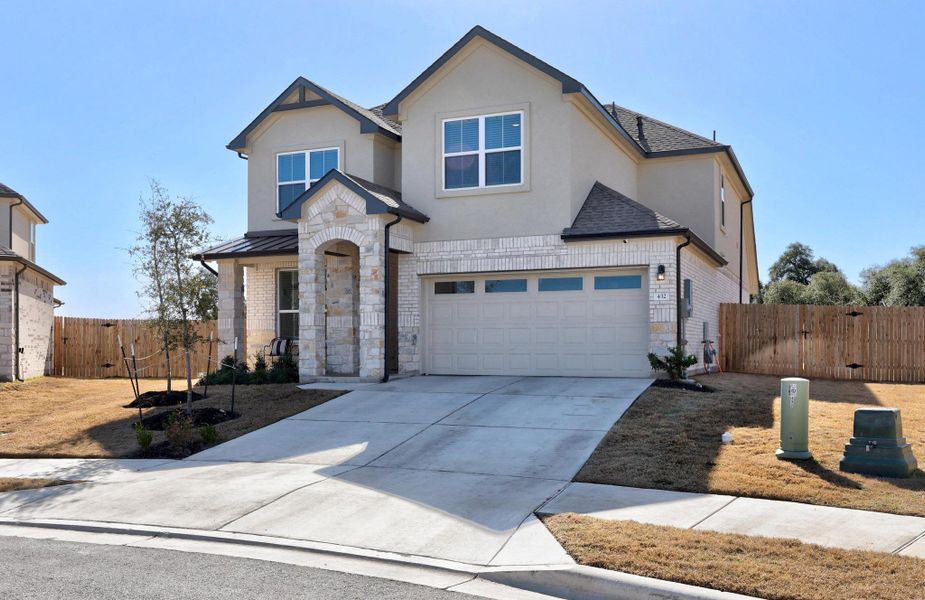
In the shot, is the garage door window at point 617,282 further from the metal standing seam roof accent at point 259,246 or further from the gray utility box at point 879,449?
the gray utility box at point 879,449

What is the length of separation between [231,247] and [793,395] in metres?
14.3

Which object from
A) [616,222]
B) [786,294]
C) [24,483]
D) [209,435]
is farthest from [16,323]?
[786,294]

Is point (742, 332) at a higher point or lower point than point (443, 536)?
higher

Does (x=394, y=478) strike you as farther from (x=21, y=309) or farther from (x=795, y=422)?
(x=21, y=309)

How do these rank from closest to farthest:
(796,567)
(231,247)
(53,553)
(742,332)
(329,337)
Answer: (796,567)
(53,553)
(329,337)
(231,247)
(742,332)

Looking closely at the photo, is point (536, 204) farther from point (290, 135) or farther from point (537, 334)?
point (290, 135)

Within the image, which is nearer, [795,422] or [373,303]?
[795,422]

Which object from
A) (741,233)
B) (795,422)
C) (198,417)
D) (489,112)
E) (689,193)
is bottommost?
(198,417)

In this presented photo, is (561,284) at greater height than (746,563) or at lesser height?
greater

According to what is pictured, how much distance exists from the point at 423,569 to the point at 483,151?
1245 cm

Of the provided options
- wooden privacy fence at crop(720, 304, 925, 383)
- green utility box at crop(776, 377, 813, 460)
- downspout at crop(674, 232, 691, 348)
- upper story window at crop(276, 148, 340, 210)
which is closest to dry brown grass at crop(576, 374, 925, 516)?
green utility box at crop(776, 377, 813, 460)

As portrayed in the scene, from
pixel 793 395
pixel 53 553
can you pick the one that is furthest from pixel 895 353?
pixel 53 553

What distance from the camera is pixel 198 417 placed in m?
14.9

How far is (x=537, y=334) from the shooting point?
18.1 m
